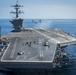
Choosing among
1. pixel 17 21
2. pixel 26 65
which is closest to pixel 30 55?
pixel 26 65

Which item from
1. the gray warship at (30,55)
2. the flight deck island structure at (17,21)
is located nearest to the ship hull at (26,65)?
the gray warship at (30,55)

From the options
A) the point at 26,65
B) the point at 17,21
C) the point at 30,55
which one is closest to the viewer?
the point at 26,65

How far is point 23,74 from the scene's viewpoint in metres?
38.9

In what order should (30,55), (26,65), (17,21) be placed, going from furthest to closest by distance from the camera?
(17,21) → (30,55) → (26,65)

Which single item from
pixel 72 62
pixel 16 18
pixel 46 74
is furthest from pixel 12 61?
pixel 16 18

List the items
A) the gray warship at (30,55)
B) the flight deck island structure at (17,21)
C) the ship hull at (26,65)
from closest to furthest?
the ship hull at (26,65) → the gray warship at (30,55) → the flight deck island structure at (17,21)

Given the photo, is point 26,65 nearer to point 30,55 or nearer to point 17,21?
point 30,55

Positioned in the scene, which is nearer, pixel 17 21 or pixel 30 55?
pixel 30 55

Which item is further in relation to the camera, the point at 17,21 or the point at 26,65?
the point at 17,21

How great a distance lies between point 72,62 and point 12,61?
18691 mm

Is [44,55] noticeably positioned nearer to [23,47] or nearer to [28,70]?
[28,70]

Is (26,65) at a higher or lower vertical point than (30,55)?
higher

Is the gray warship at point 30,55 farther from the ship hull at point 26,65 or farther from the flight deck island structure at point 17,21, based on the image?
the flight deck island structure at point 17,21

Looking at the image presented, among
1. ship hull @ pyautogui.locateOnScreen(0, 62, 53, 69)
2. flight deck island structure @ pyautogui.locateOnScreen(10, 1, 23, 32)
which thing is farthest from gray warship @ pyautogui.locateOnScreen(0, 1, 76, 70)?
flight deck island structure @ pyautogui.locateOnScreen(10, 1, 23, 32)
